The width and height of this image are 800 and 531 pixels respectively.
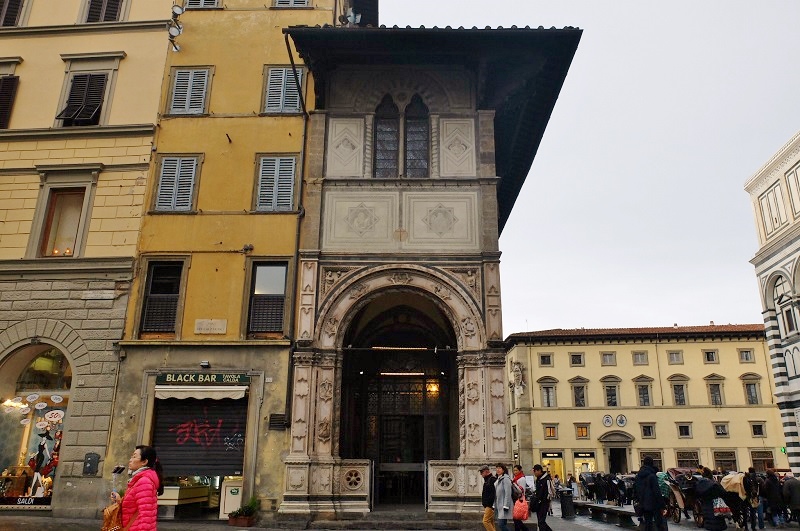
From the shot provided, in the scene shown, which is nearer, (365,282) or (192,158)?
(365,282)

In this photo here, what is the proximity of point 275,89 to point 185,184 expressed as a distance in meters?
3.84

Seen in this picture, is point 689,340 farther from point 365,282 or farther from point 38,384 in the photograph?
point 38,384

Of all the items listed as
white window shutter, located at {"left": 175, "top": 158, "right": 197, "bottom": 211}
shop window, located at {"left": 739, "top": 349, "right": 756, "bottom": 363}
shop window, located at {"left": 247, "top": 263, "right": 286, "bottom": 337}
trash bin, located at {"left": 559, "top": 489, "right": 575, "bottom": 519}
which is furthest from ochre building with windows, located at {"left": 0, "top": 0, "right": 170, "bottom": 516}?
shop window, located at {"left": 739, "top": 349, "right": 756, "bottom": 363}

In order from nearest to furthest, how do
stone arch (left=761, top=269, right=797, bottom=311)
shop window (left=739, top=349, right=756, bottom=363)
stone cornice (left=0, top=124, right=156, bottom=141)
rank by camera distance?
1. stone cornice (left=0, top=124, right=156, bottom=141)
2. stone arch (left=761, top=269, right=797, bottom=311)
3. shop window (left=739, top=349, right=756, bottom=363)

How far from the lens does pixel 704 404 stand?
5181cm

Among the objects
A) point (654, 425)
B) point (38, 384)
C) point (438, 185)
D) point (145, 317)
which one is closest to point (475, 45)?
point (438, 185)

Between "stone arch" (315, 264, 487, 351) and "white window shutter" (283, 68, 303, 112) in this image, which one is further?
"white window shutter" (283, 68, 303, 112)

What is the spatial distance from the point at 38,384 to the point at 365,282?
9395 millimetres

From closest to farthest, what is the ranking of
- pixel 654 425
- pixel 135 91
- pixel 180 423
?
pixel 180 423
pixel 135 91
pixel 654 425

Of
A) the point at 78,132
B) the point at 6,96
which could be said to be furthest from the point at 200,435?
the point at 6,96

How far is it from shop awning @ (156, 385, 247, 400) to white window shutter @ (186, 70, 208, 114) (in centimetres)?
802

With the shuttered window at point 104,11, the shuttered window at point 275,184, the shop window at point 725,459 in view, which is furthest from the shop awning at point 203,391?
the shop window at point 725,459

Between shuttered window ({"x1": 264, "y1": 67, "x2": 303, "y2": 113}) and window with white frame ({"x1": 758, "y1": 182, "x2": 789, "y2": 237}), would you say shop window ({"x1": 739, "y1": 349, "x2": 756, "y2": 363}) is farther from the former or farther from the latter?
shuttered window ({"x1": 264, "y1": 67, "x2": 303, "y2": 113})

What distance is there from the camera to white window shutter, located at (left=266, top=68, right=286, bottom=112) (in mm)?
18125
